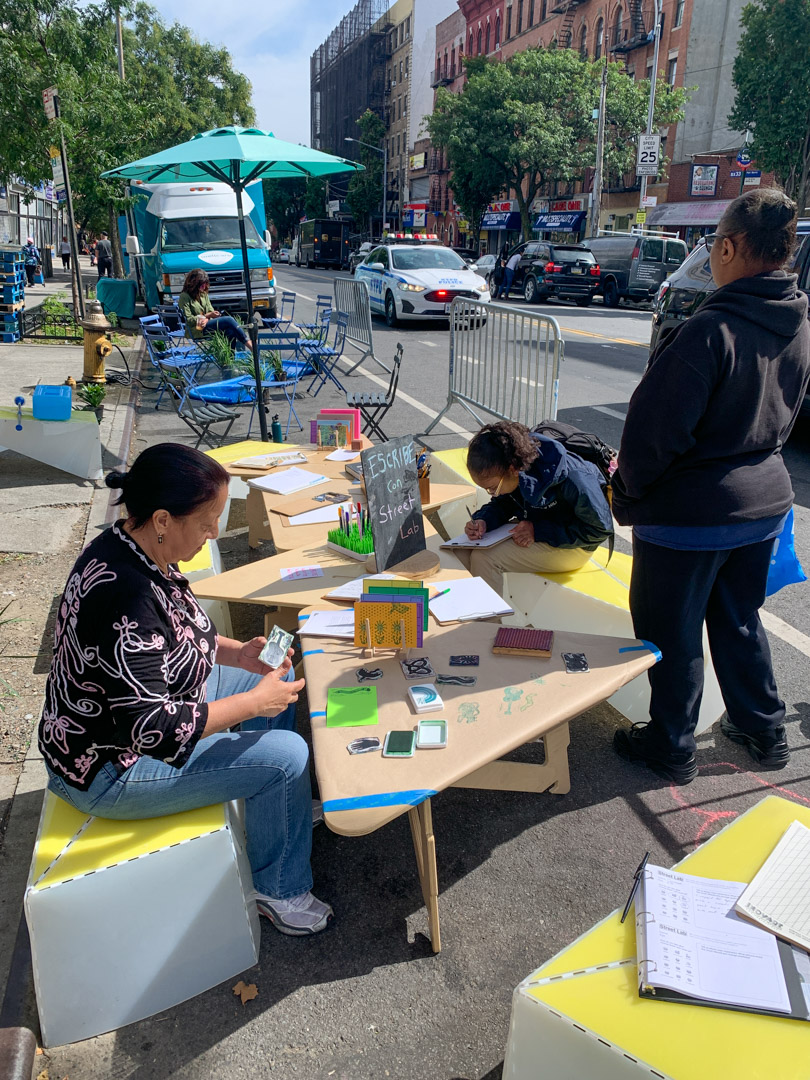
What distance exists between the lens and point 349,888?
2859mm

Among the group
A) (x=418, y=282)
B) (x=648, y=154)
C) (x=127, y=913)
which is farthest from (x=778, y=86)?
(x=127, y=913)

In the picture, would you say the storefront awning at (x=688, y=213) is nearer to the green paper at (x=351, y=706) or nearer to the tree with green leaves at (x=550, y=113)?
the tree with green leaves at (x=550, y=113)

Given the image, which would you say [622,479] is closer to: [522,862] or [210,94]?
[522,862]

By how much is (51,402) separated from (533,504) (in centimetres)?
456

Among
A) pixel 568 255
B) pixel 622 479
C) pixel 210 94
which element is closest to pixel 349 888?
pixel 622 479

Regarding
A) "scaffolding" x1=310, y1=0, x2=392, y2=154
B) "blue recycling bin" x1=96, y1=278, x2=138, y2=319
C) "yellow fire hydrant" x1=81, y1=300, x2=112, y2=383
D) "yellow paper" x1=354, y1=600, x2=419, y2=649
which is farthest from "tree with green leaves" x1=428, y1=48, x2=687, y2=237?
"scaffolding" x1=310, y1=0, x2=392, y2=154

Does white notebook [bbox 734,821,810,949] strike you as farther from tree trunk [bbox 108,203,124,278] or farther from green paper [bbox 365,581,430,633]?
tree trunk [bbox 108,203,124,278]

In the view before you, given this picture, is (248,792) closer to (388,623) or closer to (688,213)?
(388,623)

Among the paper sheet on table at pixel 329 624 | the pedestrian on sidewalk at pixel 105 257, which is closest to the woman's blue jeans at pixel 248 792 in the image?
the paper sheet on table at pixel 329 624

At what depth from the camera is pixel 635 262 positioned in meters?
24.3

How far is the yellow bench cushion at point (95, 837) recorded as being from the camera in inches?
86.4

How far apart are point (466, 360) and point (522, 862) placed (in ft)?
18.8

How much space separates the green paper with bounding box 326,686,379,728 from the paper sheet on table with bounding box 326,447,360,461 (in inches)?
113

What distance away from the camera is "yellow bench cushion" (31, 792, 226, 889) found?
2.20m
